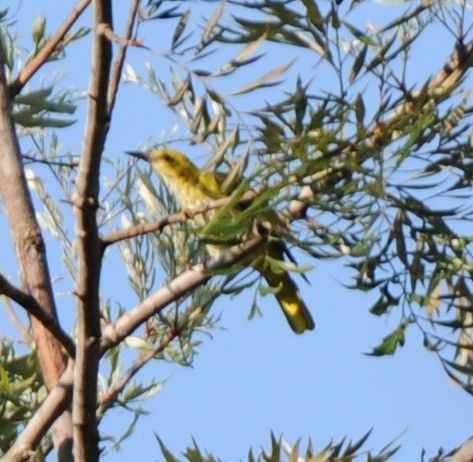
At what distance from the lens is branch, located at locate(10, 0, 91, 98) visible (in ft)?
4.98

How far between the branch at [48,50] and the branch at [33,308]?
39cm

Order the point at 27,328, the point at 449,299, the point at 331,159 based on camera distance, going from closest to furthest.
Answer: the point at 331,159 → the point at 449,299 → the point at 27,328

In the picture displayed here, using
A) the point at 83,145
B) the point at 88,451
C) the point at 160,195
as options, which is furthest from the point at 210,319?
the point at 83,145

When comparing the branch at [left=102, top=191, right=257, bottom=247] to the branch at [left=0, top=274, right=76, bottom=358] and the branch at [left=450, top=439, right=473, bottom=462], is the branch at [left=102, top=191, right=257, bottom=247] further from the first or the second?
the branch at [left=450, top=439, right=473, bottom=462]

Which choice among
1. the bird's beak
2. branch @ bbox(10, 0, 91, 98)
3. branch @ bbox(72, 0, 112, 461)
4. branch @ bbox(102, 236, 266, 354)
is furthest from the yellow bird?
branch @ bbox(72, 0, 112, 461)

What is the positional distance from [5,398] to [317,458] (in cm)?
35

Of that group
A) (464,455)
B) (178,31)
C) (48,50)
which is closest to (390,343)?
(464,455)

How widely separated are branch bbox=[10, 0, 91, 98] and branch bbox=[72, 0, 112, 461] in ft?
1.49

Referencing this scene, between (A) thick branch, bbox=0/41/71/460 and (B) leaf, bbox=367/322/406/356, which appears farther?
(A) thick branch, bbox=0/41/71/460

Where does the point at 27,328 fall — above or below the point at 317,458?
above

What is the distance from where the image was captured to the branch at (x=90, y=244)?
1.06 metres

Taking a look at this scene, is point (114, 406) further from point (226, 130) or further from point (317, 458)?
point (226, 130)

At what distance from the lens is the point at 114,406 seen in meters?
1.66

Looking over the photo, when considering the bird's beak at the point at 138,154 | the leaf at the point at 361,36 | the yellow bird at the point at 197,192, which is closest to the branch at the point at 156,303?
the leaf at the point at 361,36
